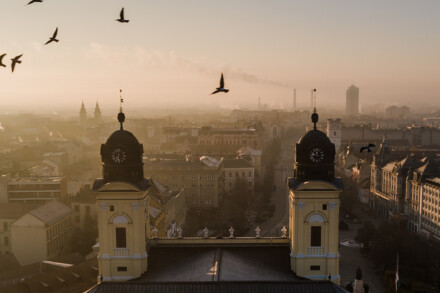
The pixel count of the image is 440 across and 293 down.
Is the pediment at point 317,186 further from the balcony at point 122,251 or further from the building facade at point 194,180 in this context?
the building facade at point 194,180

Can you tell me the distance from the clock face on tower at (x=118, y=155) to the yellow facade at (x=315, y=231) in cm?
1072

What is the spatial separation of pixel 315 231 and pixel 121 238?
39.7ft

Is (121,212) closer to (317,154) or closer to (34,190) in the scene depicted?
(317,154)

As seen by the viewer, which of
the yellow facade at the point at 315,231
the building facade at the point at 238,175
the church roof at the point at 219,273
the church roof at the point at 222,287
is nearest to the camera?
the church roof at the point at 222,287

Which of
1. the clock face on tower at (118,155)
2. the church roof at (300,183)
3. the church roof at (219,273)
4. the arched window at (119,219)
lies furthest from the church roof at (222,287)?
the clock face on tower at (118,155)

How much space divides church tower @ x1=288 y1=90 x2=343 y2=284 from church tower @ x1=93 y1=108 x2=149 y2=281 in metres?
9.54

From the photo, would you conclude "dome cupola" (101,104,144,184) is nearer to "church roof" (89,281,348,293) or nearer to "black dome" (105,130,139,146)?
"black dome" (105,130,139,146)

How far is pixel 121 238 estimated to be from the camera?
1264 inches

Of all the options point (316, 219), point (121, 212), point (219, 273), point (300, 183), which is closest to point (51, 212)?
point (121, 212)

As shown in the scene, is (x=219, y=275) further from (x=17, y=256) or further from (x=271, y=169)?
(x=271, y=169)

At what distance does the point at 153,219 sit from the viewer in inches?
1954

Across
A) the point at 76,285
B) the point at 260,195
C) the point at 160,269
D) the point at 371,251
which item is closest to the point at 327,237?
the point at 160,269

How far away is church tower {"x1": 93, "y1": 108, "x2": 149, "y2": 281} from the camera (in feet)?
104

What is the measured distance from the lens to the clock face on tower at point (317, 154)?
3180cm
